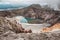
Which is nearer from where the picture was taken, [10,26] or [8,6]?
[10,26]

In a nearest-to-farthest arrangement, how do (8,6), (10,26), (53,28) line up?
(10,26) < (53,28) < (8,6)

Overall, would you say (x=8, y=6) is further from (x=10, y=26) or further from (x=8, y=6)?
(x=10, y=26)

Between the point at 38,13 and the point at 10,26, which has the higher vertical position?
the point at 38,13

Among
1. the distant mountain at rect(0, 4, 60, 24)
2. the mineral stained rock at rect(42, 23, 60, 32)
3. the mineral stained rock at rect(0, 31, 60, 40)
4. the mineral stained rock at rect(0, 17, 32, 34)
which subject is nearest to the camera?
the mineral stained rock at rect(0, 31, 60, 40)

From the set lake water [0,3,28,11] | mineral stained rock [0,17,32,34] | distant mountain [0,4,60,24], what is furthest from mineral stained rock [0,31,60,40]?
lake water [0,3,28,11]

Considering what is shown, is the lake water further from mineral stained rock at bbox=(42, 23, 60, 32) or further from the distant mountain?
mineral stained rock at bbox=(42, 23, 60, 32)

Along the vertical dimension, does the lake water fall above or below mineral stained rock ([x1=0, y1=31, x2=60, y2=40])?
above

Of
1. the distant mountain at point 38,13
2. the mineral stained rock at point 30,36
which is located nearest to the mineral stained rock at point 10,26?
the mineral stained rock at point 30,36

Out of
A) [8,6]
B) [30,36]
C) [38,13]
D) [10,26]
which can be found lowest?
[30,36]

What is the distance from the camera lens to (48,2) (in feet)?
12.3

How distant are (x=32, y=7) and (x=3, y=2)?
2.10 ft

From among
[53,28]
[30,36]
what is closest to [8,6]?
[30,36]

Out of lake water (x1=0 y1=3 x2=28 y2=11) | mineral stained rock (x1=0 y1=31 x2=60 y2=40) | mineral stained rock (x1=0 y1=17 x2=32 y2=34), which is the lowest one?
mineral stained rock (x1=0 y1=31 x2=60 y2=40)

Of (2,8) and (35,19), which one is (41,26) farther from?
(2,8)
